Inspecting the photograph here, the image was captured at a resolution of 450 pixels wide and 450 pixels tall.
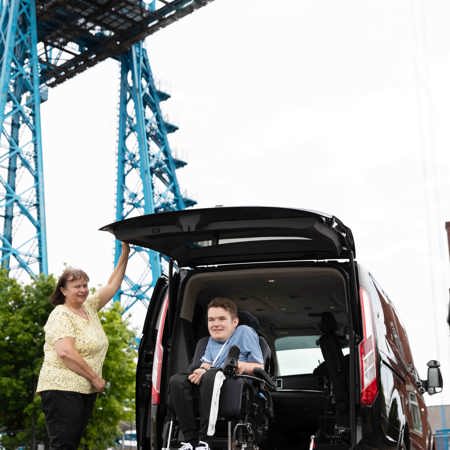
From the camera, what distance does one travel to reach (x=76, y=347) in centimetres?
527

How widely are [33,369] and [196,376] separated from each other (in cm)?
1755

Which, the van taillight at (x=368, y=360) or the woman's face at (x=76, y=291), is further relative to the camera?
the woman's face at (x=76, y=291)

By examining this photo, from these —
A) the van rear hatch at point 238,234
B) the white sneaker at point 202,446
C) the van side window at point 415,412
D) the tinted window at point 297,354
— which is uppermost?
the van rear hatch at point 238,234

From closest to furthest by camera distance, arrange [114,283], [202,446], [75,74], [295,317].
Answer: [202,446], [114,283], [295,317], [75,74]

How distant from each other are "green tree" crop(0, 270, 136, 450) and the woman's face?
1550cm

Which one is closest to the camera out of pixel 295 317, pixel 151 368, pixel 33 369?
pixel 151 368

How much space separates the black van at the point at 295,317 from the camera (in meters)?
4.56

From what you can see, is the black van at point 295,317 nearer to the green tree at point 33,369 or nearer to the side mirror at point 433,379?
the side mirror at point 433,379

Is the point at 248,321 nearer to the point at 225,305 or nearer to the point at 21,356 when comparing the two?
the point at 225,305

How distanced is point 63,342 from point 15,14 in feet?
93.8

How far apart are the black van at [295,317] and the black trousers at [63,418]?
1.41 ft

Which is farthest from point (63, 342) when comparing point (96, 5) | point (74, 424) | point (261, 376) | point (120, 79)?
point (120, 79)

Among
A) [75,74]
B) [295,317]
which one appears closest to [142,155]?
[75,74]

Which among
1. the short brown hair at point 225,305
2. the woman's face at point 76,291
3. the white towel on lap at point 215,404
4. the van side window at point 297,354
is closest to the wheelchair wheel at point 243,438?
the white towel on lap at point 215,404
